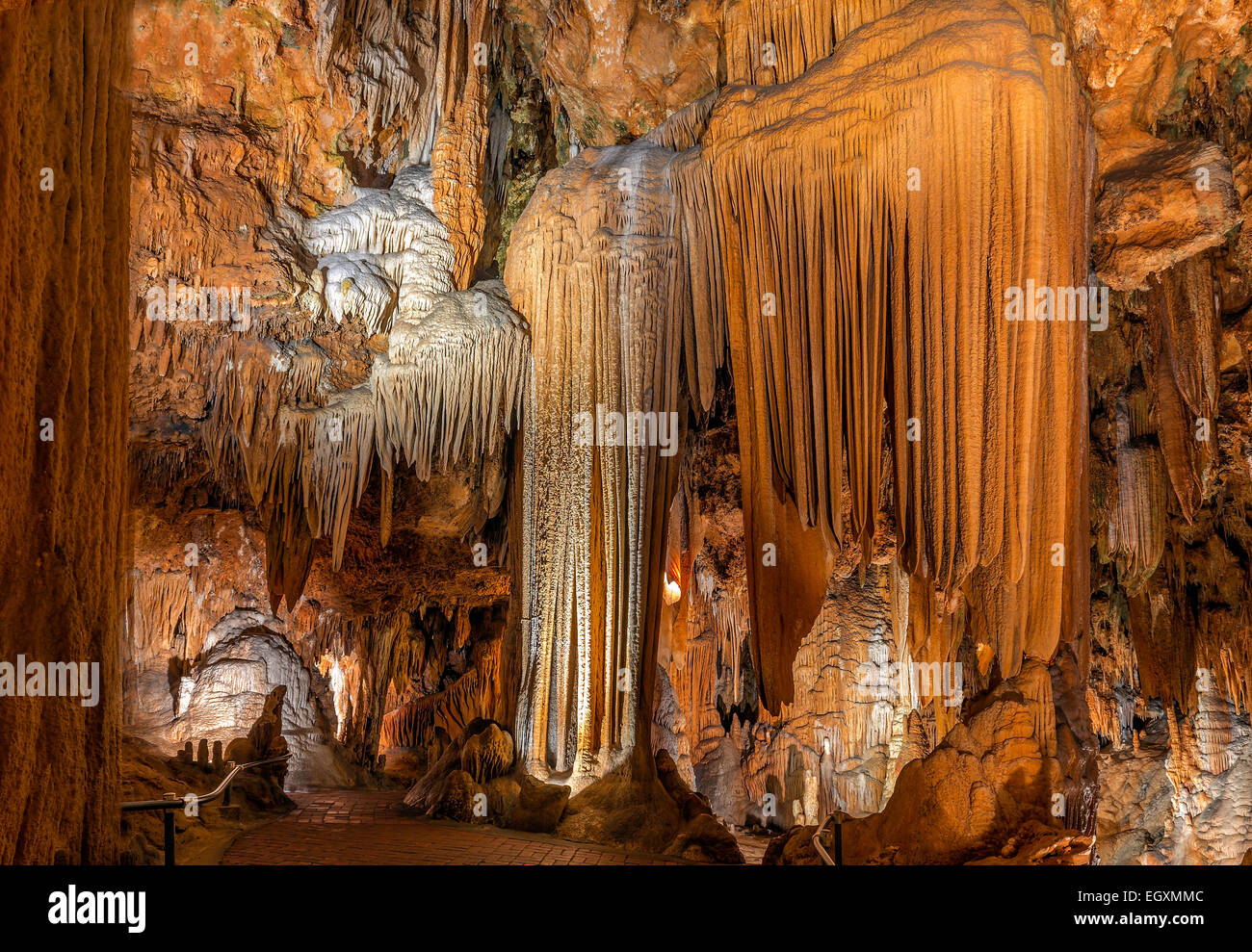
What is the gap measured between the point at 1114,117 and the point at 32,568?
5674 mm

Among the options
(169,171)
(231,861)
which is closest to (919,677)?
(231,861)

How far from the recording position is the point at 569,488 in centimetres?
676

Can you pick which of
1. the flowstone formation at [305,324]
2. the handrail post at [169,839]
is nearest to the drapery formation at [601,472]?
the flowstone formation at [305,324]

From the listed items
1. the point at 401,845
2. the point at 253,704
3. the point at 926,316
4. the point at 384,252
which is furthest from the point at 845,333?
the point at 253,704

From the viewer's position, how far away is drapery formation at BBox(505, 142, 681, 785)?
21.3 feet

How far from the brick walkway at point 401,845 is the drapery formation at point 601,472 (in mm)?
Result: 714

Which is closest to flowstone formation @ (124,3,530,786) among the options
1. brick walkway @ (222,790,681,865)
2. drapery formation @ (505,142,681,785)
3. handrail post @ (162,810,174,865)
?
drapery formation @ (505,142,681,785)

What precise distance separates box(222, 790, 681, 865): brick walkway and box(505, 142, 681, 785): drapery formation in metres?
0.71

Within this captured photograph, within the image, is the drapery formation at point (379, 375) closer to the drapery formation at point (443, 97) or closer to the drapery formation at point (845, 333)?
the drapery formation at point (443, 97)

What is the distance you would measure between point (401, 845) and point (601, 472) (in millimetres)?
2772

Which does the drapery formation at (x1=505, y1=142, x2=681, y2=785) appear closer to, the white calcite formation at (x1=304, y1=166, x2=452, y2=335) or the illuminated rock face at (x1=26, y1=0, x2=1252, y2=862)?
the illuminated rock face at (x1=26, y1=0, x2=1252, y2=862)

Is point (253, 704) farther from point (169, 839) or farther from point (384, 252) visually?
point (169, 839)

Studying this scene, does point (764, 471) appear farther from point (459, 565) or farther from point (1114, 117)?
point (459, 565)

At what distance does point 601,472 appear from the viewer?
665 centimetres
